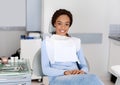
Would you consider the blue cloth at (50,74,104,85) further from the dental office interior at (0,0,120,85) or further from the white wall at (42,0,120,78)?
the white wall at (42,0,120,78)

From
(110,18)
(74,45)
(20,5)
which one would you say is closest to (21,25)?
(20,5)

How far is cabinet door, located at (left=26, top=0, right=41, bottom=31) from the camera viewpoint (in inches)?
137

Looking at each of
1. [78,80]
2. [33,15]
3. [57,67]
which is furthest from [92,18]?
[78,80]

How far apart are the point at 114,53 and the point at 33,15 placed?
1406 millimetres

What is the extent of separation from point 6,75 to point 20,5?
236cm

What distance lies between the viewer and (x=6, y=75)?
1386 mm

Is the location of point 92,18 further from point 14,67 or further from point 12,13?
point 14,67

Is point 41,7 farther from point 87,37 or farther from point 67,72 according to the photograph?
point 67,72

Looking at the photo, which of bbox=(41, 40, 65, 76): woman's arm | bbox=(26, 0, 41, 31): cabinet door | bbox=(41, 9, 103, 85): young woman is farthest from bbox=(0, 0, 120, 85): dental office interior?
bbox=(41, 40, 65, 76): woman's arm

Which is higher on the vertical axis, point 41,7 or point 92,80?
point 41,7

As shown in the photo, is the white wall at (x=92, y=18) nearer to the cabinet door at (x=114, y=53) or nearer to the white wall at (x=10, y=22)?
the cabinet door at (x=114, y=53)

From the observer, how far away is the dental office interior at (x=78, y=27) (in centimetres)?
314

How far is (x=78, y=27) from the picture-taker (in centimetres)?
323

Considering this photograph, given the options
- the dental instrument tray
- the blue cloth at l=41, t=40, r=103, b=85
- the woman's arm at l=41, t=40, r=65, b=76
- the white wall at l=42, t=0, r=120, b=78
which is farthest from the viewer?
the white wall at l=42, t=0, r=120, b=78
